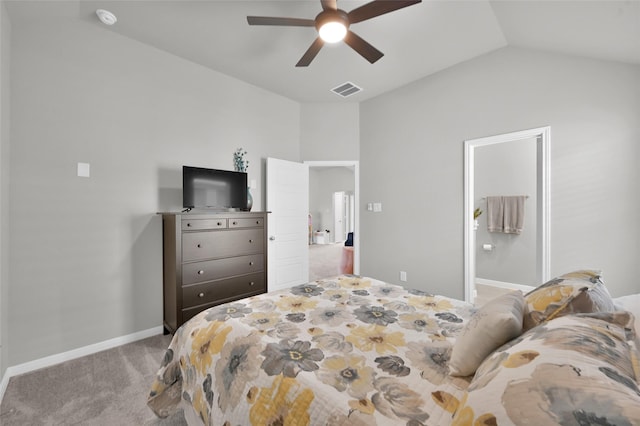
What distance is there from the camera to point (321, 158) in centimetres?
443

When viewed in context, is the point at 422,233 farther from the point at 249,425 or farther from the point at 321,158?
the point at 249,425

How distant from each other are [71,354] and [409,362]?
291cm

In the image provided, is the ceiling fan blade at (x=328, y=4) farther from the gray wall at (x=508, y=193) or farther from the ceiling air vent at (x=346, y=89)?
the gray wall at (x=508, y=193)

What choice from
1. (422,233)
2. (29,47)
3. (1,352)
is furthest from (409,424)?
(29,47)

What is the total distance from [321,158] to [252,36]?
2027 mm

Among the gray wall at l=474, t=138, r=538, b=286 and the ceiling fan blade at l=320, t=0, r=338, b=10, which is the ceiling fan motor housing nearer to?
the ceiling fan blade at l=320, t=0, r=338, b=10

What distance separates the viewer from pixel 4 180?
204cm

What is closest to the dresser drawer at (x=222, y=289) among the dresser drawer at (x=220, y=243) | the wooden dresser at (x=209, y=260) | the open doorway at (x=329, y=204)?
the wooden dresser at (x=209, y=260)

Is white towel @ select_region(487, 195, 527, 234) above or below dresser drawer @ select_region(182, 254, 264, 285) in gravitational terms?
above

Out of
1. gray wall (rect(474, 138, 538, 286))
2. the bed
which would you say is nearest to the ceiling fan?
the bed

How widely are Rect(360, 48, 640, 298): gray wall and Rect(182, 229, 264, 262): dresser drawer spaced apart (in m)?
1.89

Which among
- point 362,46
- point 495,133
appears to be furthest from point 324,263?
point 362,46

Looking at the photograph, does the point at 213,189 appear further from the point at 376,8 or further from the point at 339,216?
the point at 339,216

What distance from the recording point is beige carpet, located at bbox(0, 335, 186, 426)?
169 cm
